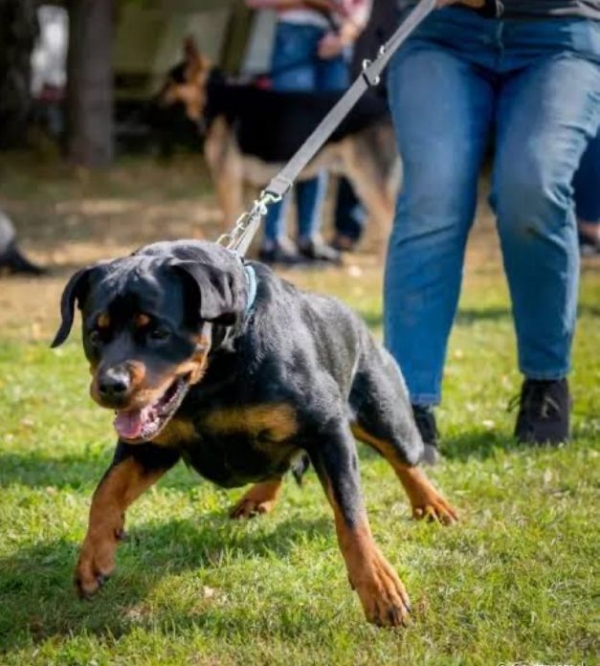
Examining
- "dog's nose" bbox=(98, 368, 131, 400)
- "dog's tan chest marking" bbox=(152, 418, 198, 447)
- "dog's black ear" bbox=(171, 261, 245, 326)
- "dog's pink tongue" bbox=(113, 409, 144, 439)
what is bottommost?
"dog's tan chest marking" bbox=(152, 418, 198, 447)

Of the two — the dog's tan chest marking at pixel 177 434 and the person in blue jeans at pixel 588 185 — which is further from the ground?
the person in blue jeans at pixel 588 185

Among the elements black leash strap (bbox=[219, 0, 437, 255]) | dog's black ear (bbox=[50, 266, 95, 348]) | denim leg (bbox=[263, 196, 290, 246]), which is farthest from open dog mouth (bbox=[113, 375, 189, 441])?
denim leg (bbox=[263, 196, 290, 246])

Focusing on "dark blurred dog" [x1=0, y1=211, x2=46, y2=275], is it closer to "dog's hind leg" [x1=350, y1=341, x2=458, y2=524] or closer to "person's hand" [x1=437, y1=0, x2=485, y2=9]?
"person's hand" [x1=437, y1=0, x2=485, y2=9]

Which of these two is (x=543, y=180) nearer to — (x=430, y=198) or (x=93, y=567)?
(x=430, y=198)

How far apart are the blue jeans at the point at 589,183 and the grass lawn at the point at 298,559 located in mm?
926

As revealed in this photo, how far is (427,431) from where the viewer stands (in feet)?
17.3

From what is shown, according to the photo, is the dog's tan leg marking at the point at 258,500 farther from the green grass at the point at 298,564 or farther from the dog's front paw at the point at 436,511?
the dog's front paw at the point at 436,511

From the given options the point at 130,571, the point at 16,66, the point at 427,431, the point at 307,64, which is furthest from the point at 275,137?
the point at 130,571

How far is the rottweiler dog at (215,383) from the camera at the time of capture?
3.41 metres

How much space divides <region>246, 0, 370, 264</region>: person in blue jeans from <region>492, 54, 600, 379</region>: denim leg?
19.8 ft

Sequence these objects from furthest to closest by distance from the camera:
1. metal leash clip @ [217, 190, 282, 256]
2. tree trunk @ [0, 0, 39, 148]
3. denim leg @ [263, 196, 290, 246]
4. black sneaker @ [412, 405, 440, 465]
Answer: tree trunk @ [0, 0, 39, 148]
denim leg @ [263, 196, 290, 246]
black sneaker @ [412, 405, 440, 465]
metal leash clip @ [217, 190, 282, 256]

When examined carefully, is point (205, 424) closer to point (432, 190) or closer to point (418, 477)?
point (418, 477)

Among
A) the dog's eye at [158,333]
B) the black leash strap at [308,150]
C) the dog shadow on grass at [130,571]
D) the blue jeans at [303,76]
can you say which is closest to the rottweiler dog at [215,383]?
the dog's eye at [158,333]

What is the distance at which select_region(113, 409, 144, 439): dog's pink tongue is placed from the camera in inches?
137
